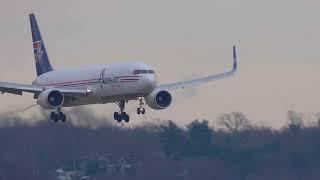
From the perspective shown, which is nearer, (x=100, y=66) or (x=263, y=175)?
(x=100, y=66)

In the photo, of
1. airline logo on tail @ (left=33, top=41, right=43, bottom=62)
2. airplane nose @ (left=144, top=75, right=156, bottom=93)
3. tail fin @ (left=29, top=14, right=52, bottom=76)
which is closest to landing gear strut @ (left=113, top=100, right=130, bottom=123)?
airplane nose @ (left=144, top=75, right=156, bottom=93)

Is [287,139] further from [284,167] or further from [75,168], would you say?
[75,168]

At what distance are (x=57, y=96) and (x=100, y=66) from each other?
4.15 metres

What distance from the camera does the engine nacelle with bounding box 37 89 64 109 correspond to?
11362cm

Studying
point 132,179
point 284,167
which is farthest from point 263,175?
point 132,179

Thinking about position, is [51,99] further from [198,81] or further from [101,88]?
[198,81]

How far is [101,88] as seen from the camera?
114062 mm

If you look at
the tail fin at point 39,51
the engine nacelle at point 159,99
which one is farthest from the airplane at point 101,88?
the tail fin at point 39,51

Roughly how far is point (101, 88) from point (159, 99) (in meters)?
4.39

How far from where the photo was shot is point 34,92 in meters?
117

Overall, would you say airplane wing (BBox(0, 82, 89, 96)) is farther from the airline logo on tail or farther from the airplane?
the airline logo on tail

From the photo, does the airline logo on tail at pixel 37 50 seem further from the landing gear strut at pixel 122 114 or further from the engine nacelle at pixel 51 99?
the engine nacelle at pixel 51 99

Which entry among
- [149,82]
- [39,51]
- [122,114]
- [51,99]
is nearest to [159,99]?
[122,114]

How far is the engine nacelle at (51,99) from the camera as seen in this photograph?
373ft
